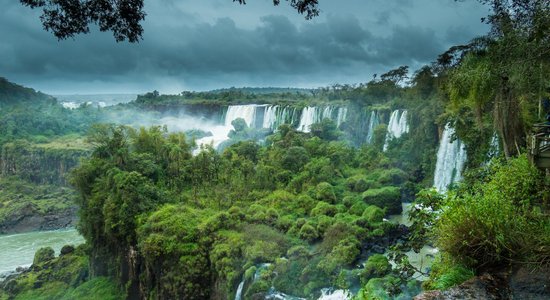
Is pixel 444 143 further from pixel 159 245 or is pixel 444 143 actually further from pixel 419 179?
pixel 159 245

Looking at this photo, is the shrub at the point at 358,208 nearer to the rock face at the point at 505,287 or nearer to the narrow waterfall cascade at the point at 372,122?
the narrow waterfall cascade at the point at 372,122

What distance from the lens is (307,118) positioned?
4166 centimetres

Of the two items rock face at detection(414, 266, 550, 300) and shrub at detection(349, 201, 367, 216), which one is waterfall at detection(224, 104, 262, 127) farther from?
rock face at detection(414, 266, 550, 300)

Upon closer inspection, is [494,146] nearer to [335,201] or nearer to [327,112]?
[335,201]

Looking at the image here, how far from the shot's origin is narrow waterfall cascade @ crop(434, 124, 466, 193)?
70.5 ft

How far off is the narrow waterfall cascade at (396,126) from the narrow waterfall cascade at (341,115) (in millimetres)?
6817

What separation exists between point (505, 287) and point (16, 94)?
98.2 m

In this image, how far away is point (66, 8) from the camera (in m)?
4.62

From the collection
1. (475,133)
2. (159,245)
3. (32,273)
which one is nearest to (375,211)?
(475,133)

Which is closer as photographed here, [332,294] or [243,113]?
[332,294]

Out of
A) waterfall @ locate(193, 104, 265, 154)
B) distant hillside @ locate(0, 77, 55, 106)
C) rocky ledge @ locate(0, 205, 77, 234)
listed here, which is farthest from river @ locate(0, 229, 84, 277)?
distant hillside @ locate(0, 77, 55, 106)

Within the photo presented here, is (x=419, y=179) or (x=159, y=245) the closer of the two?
(x=159, y=245)

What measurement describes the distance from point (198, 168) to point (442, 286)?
79.9 ft

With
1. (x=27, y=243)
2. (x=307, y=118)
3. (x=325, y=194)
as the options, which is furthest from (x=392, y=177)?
(x=27, y=243)
